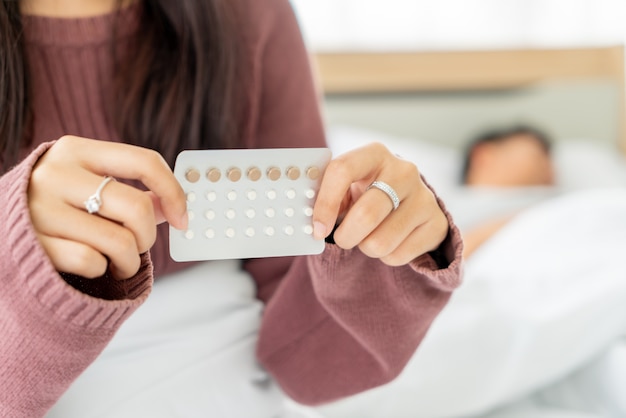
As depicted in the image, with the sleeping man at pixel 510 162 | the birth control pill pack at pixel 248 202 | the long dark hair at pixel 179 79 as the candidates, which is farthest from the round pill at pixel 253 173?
the sleeping man at pixel 510 162

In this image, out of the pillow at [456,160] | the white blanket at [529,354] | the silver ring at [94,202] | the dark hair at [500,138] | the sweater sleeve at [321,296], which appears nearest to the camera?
the silver ring at [94,202]

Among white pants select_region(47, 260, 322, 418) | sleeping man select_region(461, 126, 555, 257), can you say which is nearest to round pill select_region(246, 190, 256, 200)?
white pants select_region(47, 260, 322, 418)

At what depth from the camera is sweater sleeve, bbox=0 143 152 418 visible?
0.33 metres

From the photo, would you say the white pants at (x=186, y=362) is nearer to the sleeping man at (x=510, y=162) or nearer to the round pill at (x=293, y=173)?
the round pill at (x=293, y=173)

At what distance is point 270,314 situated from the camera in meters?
0.57

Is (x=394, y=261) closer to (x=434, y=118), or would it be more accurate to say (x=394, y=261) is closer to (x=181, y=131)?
(x=181, y=131)

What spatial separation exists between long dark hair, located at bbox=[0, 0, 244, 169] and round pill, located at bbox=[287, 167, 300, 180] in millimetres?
212

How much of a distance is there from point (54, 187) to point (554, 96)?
1721 mm

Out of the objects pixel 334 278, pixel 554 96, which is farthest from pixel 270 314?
pixel 554 96

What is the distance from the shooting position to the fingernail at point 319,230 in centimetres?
39

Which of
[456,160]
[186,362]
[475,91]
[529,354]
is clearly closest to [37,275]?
[186,362]

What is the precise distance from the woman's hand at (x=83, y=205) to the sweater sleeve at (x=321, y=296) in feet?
0.48

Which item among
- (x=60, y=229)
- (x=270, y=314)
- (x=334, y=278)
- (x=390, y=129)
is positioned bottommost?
(x=390, y=129)

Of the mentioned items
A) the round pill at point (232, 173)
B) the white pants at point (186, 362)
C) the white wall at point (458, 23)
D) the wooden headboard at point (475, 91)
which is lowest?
the wooden headboard at point (475, 91)
